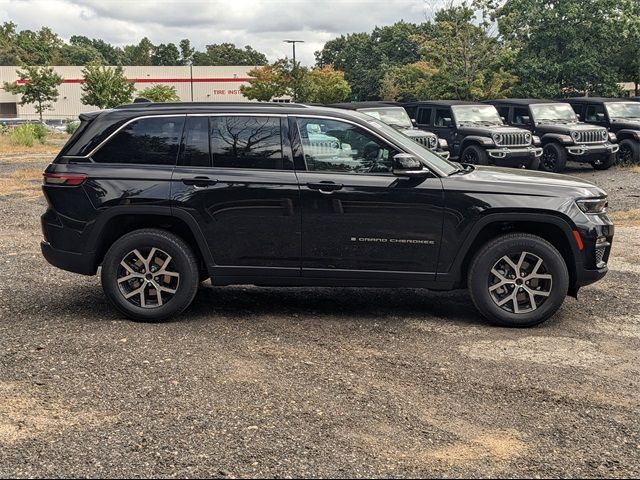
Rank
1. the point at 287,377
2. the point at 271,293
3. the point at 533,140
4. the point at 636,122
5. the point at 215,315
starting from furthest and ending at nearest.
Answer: the point at 636,122
the point at 533,140
the point at 271,293
the point at 215,315
the point at 287,377

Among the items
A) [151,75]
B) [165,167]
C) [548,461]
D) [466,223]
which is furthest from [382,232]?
[151,75]

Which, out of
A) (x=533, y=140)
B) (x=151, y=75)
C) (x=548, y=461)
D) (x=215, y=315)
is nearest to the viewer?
(x=548, y=461)

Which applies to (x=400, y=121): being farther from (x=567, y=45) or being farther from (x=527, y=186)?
(x=567, y=45)

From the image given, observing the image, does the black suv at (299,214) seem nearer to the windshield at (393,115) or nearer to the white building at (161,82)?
the windshield at (393,115)

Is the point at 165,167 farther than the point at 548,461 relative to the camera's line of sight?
Yes

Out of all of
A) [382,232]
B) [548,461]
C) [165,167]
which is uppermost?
[165,167]

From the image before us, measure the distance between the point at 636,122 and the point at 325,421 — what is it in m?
18.7

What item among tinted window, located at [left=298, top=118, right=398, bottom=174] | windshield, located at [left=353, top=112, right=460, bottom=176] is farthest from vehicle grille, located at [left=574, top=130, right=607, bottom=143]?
tinted window, located at [left=298, top=118, right=398, bottom=174]

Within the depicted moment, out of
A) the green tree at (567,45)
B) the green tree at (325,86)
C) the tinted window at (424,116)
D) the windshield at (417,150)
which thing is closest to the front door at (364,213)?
the windshield at (417,150)

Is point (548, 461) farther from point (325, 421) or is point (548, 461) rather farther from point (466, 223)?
point (466, 223)

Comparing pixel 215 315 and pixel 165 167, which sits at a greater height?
pixel 165 167

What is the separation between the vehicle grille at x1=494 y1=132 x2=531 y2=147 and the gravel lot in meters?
10.9

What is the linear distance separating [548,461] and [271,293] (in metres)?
3.91

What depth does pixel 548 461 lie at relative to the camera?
3.69 m
